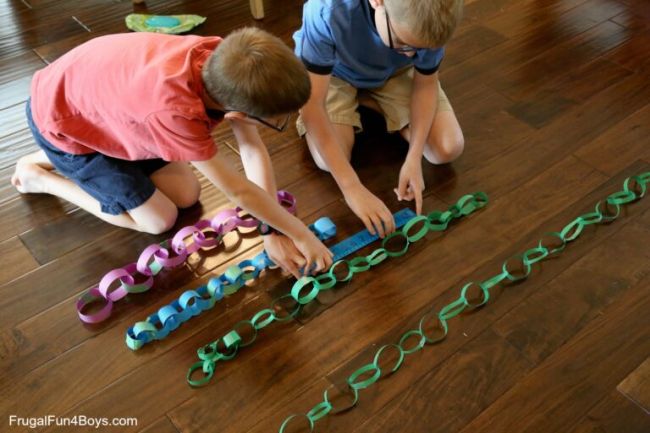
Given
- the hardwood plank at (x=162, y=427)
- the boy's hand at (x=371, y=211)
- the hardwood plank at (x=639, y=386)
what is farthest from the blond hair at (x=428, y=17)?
the hardwood plank at (x=162, y=427)

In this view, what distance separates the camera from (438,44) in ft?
4.31

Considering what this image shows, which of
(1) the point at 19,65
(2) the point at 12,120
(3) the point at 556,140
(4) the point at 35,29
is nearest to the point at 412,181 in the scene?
(3) the point at 556,140

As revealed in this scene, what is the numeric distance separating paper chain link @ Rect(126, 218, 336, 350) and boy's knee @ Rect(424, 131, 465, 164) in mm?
570

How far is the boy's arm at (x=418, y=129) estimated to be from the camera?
1648mm

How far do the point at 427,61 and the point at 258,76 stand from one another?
2.18ft

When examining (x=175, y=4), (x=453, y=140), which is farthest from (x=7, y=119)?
(x=453, y=140)

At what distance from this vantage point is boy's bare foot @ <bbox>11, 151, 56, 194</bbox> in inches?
65.2

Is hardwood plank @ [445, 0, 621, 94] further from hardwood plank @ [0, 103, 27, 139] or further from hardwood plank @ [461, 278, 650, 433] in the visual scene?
hardwood plank @ [0, 103, 27, 139]

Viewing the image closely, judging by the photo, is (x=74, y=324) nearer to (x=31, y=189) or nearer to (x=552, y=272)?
(x=31, y=189)

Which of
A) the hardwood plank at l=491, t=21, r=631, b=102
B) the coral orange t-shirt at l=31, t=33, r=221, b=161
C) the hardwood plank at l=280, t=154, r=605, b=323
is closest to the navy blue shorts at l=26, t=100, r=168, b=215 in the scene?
the coral orange t-shirt at l=31, t=33, r=221, b=161

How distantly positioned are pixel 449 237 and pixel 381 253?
0.61 feet

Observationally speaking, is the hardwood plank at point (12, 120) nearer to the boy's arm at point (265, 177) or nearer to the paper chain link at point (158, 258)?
the paper chain link at point (158, 258)

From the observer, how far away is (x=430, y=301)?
4.78ft

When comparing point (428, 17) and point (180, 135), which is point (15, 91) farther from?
point (428, 17)
